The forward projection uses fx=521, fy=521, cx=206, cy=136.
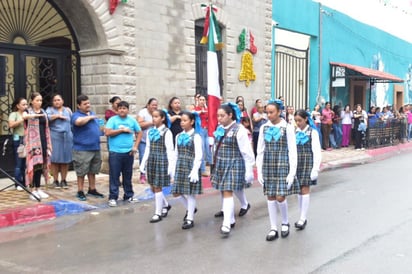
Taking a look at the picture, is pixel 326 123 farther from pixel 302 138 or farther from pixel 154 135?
pixel 154 135

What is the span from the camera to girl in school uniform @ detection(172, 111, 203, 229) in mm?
7168

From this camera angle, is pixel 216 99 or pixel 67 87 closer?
pixel 216 99

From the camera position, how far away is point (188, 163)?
7289 millimetres

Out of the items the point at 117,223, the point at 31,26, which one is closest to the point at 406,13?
the point at 31,26

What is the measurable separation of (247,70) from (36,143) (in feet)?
30.5

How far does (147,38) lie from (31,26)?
2.78 metres

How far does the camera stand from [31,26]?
11.4m

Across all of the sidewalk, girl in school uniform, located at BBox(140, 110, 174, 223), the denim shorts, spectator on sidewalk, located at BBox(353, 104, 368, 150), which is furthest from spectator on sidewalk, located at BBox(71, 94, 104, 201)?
spectator on sidewalk, located at BBox(353, 104, 368, 150)

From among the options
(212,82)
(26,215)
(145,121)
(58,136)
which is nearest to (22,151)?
(58,136)

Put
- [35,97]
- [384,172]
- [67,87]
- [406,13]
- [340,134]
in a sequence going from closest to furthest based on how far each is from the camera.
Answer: [35,97] < [67,87] < [384,172] < [340,134] < [406,13]

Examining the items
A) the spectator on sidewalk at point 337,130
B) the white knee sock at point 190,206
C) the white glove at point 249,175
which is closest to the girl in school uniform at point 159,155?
the white knee sock at point 190,206

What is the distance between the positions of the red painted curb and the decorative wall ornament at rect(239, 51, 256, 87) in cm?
942

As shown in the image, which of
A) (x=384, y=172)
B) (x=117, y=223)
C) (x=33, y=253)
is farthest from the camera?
(x=384, y=172)

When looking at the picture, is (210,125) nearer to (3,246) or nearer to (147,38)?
(147,38)
